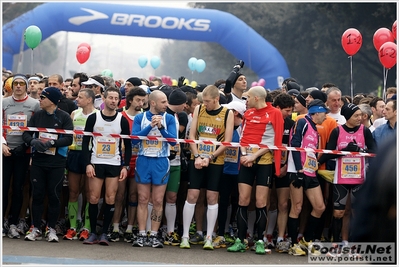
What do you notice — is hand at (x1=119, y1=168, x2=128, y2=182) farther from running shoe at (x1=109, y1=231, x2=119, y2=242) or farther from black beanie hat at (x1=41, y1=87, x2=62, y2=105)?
black beanie hat at (x1=41, y1=87, x2=62, y2=105)

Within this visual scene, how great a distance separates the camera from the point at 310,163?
8711 millimetres

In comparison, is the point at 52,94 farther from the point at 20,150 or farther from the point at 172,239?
the point at 172,239

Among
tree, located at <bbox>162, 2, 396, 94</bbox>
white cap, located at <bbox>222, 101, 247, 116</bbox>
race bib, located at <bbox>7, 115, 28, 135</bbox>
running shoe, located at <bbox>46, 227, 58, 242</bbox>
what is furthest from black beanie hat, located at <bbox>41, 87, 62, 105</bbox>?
tree, located at <bbox>162, 2, 396, 94</bbox>

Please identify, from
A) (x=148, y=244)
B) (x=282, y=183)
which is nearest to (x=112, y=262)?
(x=148, y=244)

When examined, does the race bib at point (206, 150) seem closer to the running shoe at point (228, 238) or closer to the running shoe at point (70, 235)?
the running shoe at point (228, 238)

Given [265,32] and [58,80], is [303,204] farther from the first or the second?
[265,32]

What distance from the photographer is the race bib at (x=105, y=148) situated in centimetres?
877

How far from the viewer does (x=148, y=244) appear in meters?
8.84

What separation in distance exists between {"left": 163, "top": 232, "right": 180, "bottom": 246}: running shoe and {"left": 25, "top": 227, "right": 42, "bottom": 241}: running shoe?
155 centimetres

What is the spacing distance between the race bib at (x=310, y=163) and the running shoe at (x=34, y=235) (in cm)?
330

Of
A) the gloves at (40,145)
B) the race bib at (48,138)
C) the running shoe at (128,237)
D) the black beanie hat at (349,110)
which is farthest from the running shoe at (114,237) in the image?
the black beanie hat at (349,110)

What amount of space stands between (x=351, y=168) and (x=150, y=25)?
18.6 m

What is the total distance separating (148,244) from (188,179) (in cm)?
123

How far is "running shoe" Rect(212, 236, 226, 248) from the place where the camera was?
9.07 meters
